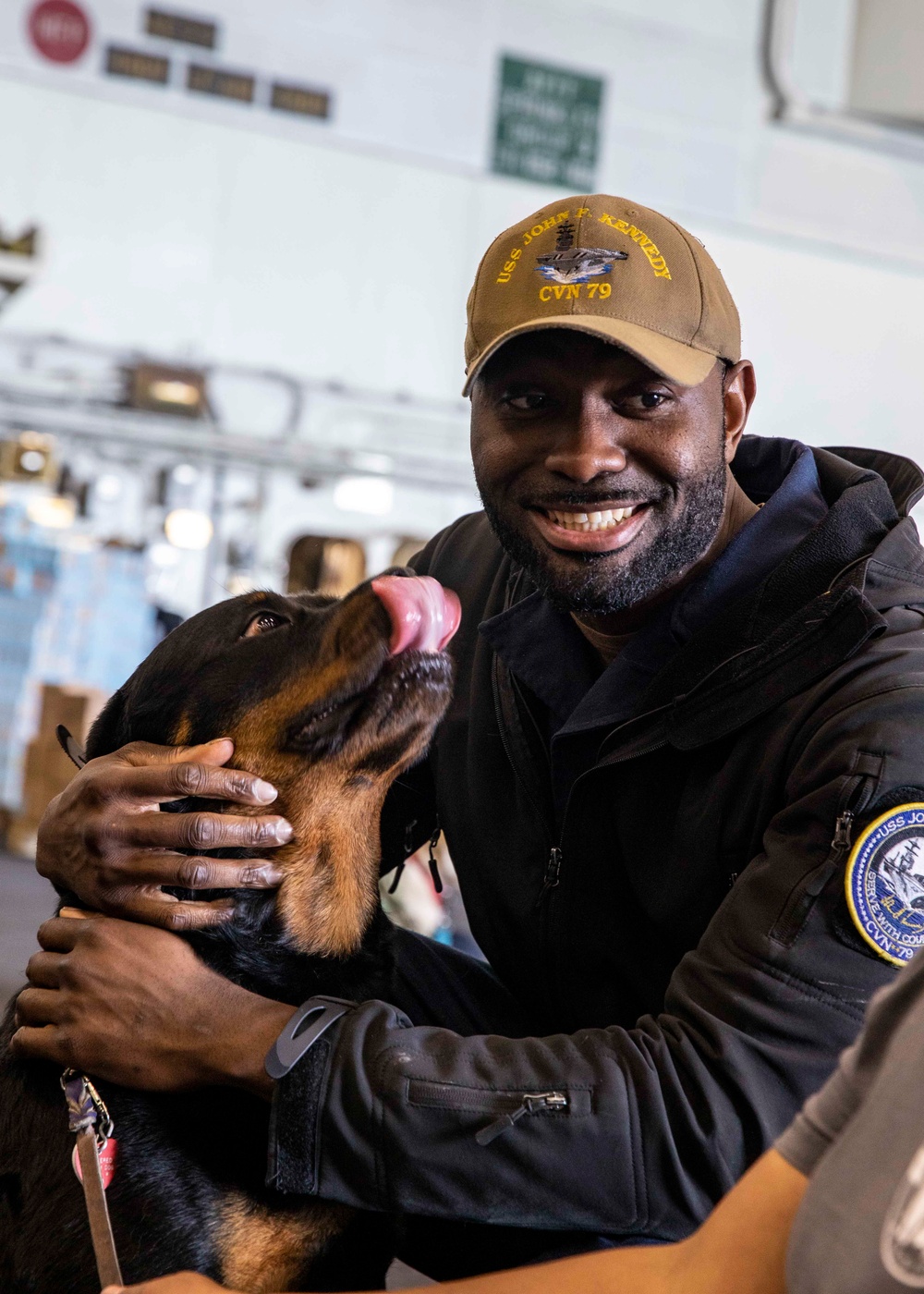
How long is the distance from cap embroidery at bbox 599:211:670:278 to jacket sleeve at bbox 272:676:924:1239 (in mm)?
733

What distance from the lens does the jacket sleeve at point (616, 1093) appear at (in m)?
1.21

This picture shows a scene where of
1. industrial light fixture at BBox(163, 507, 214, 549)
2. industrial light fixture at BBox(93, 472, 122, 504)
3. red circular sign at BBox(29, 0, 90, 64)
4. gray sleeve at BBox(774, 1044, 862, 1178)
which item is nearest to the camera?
gray sleeve at BBox(774, 1044, 862, 1178)

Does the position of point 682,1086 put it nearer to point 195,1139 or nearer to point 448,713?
point 195,1139

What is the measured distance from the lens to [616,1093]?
121cm

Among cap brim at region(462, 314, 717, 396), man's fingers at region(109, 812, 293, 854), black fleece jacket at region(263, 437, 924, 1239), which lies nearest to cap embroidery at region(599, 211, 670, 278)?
cap brim at region(462, 314, 717, 396)

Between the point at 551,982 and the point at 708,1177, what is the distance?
0.58 meters

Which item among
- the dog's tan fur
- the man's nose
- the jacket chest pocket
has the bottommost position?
the dog's tan fur

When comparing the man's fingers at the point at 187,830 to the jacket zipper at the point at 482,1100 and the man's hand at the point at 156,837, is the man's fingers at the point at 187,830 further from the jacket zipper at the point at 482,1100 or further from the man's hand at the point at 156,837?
the jacket zipper at the point at 482,1100

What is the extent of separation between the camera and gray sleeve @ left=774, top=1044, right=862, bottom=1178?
708 millimetres

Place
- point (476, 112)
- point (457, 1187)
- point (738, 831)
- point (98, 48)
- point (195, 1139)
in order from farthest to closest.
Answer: point (476, 112) → point (98, 48) → point (738, 831) → point (195, 1139) → point (457, 1187)

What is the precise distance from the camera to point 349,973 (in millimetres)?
1570

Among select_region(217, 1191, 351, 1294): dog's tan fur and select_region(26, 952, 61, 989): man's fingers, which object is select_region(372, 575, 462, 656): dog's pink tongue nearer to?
select_region(26, 952, 61, 989): man's fingers

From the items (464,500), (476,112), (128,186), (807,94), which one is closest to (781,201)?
(807,94)

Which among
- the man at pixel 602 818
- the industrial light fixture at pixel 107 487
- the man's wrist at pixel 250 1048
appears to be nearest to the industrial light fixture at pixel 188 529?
the industrial light fixture at pixel 107 487
